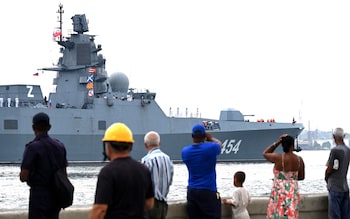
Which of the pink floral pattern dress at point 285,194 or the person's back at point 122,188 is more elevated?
the person's back at point 122,188

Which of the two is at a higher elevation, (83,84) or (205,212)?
(83,84)

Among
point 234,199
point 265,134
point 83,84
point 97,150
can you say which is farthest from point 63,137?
point 234,199

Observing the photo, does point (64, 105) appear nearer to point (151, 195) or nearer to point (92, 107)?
point (92, 107)

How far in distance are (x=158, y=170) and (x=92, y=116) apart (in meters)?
38.3

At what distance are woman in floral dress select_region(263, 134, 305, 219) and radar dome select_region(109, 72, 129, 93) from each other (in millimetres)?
41623

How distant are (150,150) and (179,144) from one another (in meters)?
39.7

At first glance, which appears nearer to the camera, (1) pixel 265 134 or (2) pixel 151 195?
(2) pixel 151 195

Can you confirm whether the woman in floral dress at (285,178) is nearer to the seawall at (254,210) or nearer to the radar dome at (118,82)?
the seawall at (254,210)

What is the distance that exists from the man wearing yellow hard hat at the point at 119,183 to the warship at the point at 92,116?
3812 centimetres

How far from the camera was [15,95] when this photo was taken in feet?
145

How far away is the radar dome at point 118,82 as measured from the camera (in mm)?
47906

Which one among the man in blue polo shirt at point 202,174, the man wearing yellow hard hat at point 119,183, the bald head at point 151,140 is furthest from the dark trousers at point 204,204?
the man wearing yellow hard hat at point 119,183

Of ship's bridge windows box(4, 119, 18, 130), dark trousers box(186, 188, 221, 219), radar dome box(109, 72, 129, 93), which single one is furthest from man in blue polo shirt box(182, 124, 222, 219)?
radar dome box(109, 72, 129, 93)

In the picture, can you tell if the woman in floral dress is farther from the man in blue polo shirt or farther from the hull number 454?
the hull number 454
